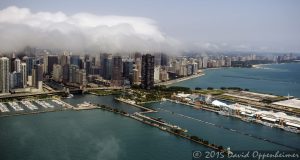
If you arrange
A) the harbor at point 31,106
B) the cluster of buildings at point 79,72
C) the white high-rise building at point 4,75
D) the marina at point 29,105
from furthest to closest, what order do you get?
the cluster of buildings at point 79,72, the white high-rise building at point 4,75, the marina at point 29,105, the harbor at point 31,106

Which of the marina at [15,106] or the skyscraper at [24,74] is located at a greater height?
the skyscraper at [24,74]

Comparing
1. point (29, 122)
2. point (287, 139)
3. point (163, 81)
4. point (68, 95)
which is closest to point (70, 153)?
point (29, 122)

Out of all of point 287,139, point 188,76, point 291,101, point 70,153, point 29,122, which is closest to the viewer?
point 70,153

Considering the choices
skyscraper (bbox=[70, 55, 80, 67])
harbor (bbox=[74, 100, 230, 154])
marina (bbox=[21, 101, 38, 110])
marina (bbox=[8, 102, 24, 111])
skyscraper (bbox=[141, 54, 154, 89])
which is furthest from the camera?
skyscraper (bbox=[70, 55, 80, 67])

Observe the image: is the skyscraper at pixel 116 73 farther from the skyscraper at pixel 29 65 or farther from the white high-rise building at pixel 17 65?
the white high-rise building at pixel 17 65

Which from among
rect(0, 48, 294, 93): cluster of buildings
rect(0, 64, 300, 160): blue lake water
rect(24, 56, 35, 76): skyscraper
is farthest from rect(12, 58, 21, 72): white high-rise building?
rect(0, 64, 300, 160): blue lake water

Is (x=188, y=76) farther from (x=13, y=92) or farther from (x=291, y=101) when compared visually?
(x=13, y=92)

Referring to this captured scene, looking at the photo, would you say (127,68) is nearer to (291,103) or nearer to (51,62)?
(51,62)

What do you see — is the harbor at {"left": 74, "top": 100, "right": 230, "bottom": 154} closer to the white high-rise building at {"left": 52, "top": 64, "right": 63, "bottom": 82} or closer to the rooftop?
the rooftop

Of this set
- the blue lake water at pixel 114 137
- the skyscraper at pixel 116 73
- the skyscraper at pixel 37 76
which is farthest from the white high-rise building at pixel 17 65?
the blue lake water at pixel 114 137

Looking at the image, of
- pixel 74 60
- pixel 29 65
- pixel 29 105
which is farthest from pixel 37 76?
pixel 74 60

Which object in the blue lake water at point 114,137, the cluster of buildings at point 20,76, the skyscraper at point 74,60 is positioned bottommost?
the blue lake water at point 114,137
